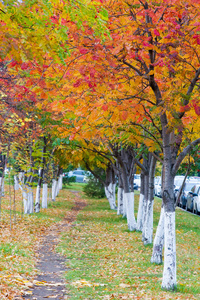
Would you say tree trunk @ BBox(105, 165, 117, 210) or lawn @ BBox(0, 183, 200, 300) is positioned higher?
tree trunk @ BBox(105, 165, 117, 210)

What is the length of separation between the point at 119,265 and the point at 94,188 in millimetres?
25295

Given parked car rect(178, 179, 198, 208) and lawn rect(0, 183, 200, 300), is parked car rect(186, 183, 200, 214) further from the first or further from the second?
lawn rect(0, 183, 200, 300)

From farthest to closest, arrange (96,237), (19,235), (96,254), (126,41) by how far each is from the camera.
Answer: (96,237)
(19,235)
(96,254)
(126,41)

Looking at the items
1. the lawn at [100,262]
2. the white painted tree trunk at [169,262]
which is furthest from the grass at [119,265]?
the white painted tree trunk at [169,262]

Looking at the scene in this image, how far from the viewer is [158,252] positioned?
30.1ft

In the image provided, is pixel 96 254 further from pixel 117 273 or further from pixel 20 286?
pixel 20 286

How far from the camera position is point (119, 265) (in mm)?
9109

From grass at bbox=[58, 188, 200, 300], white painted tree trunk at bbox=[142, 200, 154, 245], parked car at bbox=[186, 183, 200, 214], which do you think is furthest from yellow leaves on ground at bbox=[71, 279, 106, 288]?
parked car at bbox=[186, 183, 200, 214]

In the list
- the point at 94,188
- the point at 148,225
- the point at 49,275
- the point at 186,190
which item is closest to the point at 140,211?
the point at 148,225

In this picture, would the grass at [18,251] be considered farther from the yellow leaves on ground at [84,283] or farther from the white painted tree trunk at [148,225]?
the white painted tree trunk at [148,225]

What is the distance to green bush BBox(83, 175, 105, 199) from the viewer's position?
34219mm

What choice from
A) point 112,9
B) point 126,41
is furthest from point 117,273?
point 112,9

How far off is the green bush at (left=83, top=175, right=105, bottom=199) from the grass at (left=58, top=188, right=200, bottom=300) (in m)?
17.8

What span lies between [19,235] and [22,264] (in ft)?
14.3
